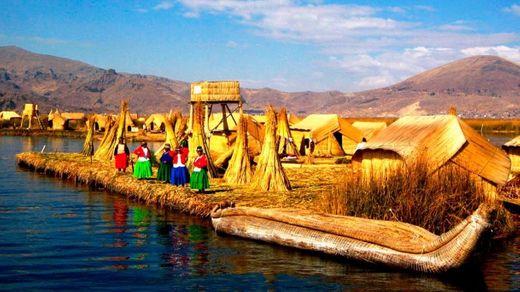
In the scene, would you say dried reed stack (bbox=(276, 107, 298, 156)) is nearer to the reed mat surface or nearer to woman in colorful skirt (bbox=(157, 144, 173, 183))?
the reed mat surface

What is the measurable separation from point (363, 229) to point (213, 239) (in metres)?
3.23

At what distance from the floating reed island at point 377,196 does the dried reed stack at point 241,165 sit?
0.09 ft

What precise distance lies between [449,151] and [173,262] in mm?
6573

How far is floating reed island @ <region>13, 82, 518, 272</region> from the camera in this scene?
10469 millimetres

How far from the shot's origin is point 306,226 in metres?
11.8

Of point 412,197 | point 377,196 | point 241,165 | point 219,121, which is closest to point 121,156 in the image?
point 241,165

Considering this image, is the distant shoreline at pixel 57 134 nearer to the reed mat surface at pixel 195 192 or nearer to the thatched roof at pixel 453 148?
the reed mat surface at pixel 195 192

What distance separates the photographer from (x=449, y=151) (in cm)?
1484

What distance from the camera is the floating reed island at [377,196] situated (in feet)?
34.3

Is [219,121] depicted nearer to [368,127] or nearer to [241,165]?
[368,127]

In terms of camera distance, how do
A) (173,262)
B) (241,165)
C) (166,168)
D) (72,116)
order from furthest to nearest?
(72,116), (241,165), (166,168), (173,262)

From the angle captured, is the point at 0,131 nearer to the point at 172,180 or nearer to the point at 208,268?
the point at 172,180

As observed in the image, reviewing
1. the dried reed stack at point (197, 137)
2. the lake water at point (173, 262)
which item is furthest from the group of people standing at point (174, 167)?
the lake water at point (173, 262)

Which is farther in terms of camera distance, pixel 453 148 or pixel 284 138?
pixel 284 138
